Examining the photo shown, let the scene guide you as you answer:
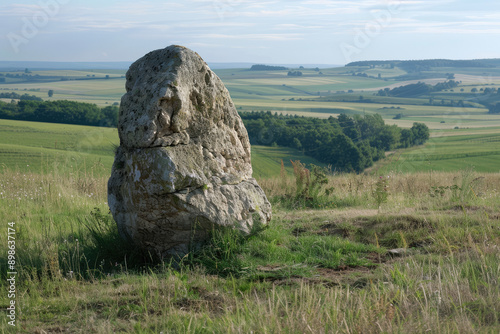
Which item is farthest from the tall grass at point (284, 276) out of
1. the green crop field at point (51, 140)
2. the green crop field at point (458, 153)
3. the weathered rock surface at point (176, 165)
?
the green crop field at point (458, 153)

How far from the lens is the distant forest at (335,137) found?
111 ft

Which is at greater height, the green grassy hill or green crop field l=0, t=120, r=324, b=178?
green crop field l=0, t=120, r=324, b=178

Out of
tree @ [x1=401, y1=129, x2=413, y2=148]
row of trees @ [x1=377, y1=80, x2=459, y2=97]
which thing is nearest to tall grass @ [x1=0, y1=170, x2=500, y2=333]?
tree @ [x1=401, y1=129, x2=413, y2=148]

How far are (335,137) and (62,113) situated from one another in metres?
28.5

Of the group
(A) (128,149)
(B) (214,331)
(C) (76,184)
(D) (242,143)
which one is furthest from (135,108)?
(C) (76,184)

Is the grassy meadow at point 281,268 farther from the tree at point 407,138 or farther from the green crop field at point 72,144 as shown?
the tree at point 407,138

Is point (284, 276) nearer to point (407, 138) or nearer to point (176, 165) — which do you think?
point (176, 165)

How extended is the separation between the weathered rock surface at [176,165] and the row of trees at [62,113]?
3926 cm

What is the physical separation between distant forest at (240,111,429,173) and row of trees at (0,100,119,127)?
14.5 meters

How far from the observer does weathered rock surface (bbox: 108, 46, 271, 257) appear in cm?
549

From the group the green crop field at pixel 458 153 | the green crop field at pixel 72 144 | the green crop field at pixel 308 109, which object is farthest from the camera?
the green crop field at pixel 458 153

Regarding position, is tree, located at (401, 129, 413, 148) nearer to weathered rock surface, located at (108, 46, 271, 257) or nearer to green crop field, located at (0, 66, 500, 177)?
green crop field, located at (0, 66, 500, 177)

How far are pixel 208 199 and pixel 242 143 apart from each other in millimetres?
1577

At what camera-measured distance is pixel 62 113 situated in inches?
1793
